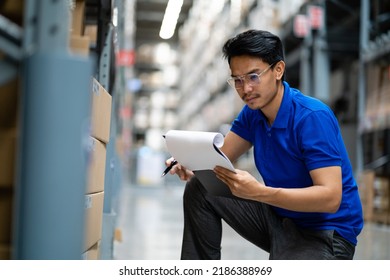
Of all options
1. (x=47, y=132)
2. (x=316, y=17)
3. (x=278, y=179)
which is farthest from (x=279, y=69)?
(x=316, y=17)

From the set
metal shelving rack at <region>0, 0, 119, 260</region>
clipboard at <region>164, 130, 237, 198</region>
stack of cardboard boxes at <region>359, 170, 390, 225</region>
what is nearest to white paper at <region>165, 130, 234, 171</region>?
clipboard at <region>164, 130, 237, 198</region>

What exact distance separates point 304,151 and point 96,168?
2.37ft

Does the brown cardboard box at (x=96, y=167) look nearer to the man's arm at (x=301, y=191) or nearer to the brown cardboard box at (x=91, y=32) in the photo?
the man's arm at (x=301, y=191)

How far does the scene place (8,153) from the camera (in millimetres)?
1190

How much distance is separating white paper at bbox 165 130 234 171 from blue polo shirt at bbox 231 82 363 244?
31cm

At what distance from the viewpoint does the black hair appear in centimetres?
191

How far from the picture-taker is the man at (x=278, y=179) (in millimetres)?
1838

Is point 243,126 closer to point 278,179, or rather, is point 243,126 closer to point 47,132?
point 278,179

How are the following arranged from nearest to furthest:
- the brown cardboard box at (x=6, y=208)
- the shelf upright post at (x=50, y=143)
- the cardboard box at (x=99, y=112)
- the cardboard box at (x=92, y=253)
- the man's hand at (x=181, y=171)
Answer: the shelf upright post at (x=50, y=143)
the brown cardboard box at (x=6, y=208)
the cardboard box at (x=99, y=112)
the cardboard box at (x=92, y=253)
the man's hand at (x=181, y=171)

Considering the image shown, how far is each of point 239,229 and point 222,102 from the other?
12277 mm

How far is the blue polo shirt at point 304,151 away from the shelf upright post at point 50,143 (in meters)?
0.97

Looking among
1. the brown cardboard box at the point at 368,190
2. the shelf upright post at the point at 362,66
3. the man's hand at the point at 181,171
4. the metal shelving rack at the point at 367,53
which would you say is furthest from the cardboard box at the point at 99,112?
the shelf upright post at the point at 362,66
